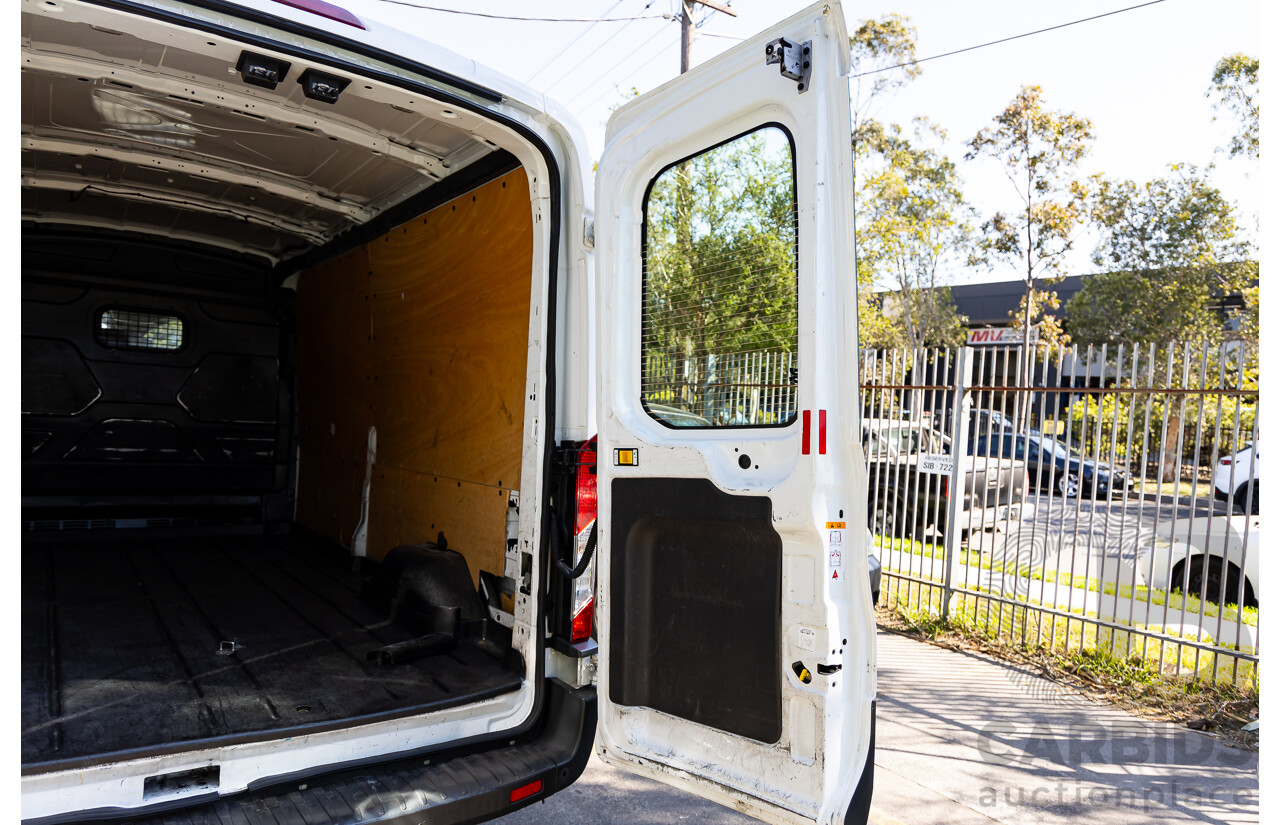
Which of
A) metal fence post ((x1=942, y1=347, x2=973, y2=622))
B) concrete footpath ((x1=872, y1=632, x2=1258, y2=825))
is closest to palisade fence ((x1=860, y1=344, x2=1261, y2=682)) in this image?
metal fence post ((x1=942, y1=347, x2=973, y2=622))

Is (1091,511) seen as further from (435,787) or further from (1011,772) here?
(435,787)

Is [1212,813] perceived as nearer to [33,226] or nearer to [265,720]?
[265,720]

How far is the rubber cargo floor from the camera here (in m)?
2.70

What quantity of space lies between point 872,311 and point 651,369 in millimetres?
14821

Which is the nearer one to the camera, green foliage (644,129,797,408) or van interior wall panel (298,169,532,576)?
green foliage (644,129,797,408)

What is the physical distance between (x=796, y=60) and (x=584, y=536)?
1.63 metres

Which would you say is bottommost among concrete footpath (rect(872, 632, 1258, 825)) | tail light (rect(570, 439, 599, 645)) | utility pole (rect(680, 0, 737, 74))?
concrete footpath (rect(872, 632, 1258, 825))

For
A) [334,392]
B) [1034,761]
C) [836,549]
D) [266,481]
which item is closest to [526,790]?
[836,549]

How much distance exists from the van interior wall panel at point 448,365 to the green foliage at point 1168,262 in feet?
51.2

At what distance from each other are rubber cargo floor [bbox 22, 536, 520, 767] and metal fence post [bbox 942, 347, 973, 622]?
405 centimetres

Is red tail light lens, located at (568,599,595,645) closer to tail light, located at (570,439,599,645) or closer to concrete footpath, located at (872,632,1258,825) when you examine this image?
tail light, located at (570,439,599,645)

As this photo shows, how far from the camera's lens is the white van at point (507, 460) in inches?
85.9

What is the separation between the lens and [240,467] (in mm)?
6043

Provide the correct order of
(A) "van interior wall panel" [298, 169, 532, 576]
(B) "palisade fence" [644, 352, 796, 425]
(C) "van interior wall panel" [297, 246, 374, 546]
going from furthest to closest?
(C) "van interior wall panel" [297, 246, 374, 546], (A) "van interior wall panel" [298, 169, 532, 576], (B) "palisade fence" [644, 352, 796, 425]
